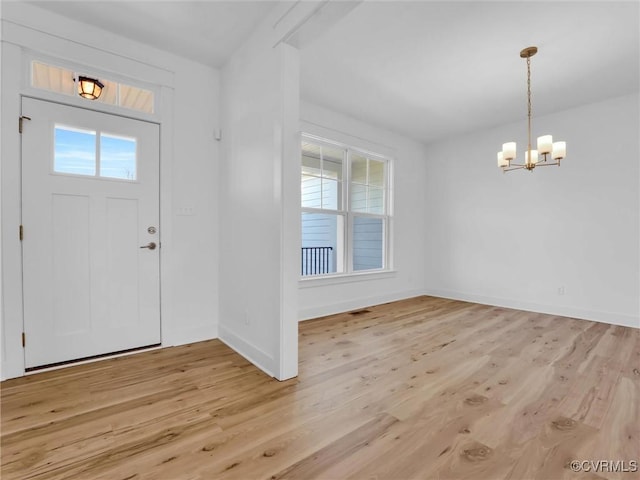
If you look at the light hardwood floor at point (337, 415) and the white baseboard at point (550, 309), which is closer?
the light hardwood floor at point (337, 415)

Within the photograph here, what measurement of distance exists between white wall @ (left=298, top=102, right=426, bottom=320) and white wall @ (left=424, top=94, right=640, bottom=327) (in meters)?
0.32

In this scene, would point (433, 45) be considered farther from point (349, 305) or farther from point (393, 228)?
point (349, 305)

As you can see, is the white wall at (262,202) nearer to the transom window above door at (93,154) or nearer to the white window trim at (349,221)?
the transom window above door at (93,154)

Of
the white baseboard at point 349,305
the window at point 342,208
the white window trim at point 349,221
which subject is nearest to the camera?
the white baseboard at point 349,305

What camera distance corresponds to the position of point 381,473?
137 cm

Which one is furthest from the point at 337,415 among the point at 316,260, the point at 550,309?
the point at 550,309

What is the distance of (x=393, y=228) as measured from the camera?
17.3 feet

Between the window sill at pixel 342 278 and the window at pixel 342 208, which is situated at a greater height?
the window at pixel 342 208

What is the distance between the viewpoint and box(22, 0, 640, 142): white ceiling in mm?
2377

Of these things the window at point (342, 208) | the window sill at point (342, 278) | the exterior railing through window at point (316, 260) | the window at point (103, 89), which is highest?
the window at point (103, 89)

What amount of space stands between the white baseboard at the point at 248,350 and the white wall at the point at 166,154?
240 millimetres

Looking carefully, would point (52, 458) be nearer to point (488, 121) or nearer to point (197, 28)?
point (197, 28)

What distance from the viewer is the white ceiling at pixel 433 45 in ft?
7.80

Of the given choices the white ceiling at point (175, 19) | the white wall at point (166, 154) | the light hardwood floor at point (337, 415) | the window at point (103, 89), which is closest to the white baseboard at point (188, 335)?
the white wall at point (166, 154)
